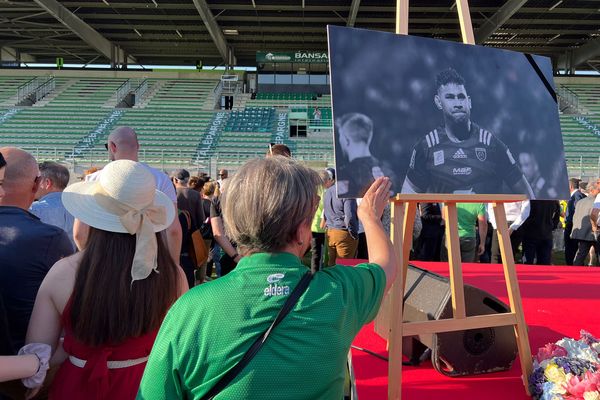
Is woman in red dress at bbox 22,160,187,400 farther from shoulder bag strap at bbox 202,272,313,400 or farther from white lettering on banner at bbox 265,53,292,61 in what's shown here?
white lettering on banner at bbox 265,53,292,61

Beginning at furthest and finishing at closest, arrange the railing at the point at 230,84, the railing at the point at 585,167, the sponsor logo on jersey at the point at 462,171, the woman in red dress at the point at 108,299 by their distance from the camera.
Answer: the railing at the point at 230,84
the railing at the point at 585,167
the sponsor logo on jersey at the point at 462,171
the woman in red dress at the point at 108,299

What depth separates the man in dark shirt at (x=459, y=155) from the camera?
2154 millimetres

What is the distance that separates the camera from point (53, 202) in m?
3.12

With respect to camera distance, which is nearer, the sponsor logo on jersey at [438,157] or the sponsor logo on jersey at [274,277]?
the sponsor logo on jersey at [274,277]

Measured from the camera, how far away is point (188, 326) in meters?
1.08

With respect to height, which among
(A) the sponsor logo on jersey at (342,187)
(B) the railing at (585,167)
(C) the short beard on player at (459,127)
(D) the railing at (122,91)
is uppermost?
(D) the railing at (122,91)

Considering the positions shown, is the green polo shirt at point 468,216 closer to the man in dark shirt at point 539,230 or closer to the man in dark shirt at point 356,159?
the man in dark shirt at point 539,230

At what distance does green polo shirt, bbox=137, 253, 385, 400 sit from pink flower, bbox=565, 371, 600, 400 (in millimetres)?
1152

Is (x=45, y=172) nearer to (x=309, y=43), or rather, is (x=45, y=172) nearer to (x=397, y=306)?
(x=397, y=306)

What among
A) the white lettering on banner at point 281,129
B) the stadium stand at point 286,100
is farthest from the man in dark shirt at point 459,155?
the stadium stand at point 286,100

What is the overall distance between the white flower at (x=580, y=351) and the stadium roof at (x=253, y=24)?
17599 mm

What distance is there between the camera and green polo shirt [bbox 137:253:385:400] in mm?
1057

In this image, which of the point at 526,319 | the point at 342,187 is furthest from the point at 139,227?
the point at 526,319

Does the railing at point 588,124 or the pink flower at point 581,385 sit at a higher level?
the railing at point 588,124
